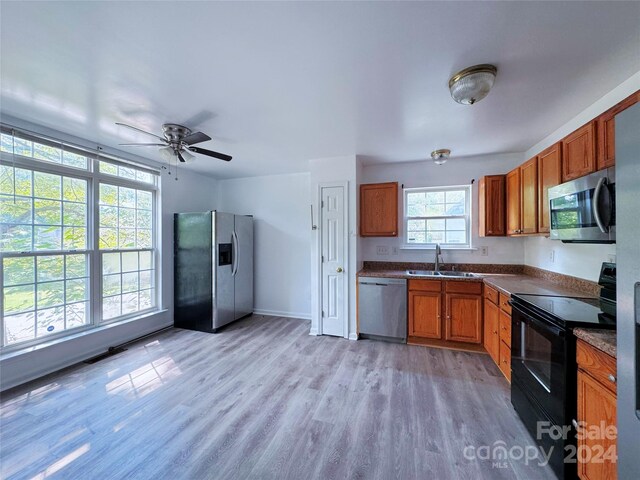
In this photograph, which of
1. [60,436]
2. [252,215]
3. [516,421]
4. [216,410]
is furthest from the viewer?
[252,215]

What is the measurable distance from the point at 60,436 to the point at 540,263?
4711 millimetres

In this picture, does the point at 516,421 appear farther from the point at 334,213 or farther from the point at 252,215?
the point at 252,215

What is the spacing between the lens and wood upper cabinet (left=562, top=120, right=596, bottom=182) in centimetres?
166

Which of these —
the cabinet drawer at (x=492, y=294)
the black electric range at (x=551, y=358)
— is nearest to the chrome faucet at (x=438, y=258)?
the cabinet drawer at (x=492, y=294)

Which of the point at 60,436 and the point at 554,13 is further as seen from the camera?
the point at 60,436

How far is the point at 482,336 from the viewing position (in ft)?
9.32

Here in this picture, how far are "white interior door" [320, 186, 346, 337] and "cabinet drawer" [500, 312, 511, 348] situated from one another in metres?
1.76

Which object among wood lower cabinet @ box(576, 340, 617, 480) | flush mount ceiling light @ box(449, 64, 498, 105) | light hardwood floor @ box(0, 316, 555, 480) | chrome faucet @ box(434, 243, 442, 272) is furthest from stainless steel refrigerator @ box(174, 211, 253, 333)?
wood lower cabinet @ box(576, 340, 617, 480)

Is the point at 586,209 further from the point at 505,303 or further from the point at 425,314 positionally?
the point at 425,314

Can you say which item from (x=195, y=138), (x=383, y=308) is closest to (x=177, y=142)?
(x=195, y=138)

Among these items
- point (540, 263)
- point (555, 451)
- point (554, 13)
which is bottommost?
point (555, 451)

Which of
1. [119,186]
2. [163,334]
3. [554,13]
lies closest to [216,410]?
[163,334]

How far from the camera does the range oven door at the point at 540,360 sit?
53.5 inches

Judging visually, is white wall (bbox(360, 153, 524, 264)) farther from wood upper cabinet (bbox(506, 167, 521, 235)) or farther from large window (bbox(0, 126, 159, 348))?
large window (bbox(0, 126, 159, 348))
